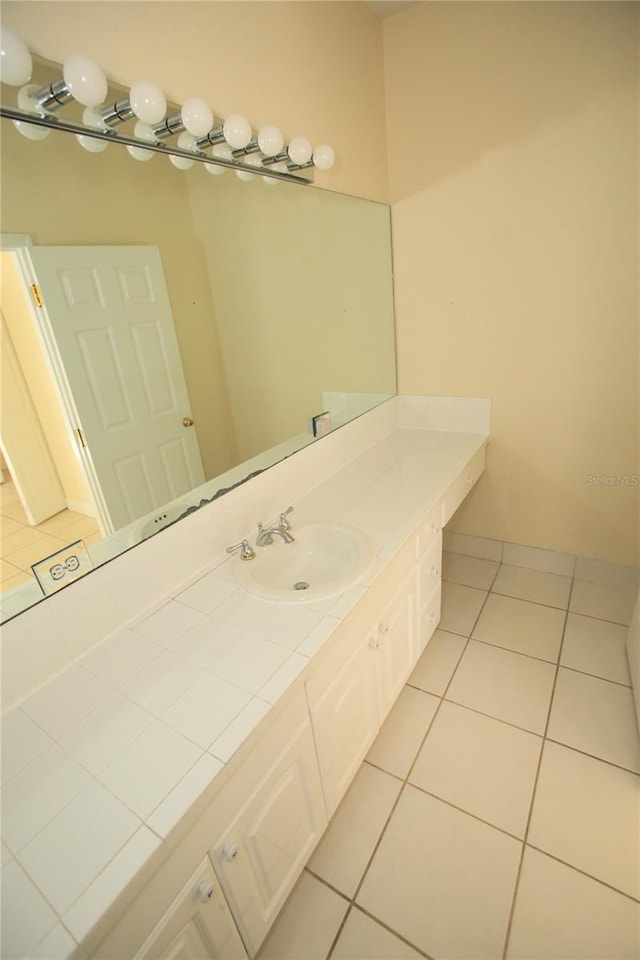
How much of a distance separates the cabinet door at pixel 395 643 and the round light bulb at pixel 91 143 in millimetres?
1422

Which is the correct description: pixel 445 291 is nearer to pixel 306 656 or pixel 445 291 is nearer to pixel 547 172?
pixel 547 172

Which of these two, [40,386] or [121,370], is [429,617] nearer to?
[121,370]

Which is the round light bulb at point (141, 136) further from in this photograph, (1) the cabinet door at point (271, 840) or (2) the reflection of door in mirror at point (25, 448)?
(1) the cabinet door at point (271, 840)

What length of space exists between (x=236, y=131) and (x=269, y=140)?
0.17m

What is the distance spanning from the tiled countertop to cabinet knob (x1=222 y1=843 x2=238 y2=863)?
0.20 metres

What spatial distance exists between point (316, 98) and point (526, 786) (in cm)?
247

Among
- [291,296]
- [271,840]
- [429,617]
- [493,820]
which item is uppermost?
[291,296]

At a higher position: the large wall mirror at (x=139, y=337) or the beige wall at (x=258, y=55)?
the beige wall at (x=258, y=55)

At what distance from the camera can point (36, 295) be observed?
3.22 feet

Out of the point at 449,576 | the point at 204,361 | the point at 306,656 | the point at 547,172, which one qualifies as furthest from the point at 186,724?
the point at 547,172

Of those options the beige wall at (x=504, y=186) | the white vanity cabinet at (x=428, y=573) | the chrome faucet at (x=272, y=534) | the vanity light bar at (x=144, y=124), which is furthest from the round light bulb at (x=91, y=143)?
the white vanity cabinet at (x=428, y=573)

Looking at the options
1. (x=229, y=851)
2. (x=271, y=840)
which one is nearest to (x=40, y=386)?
(x=229, y=851)

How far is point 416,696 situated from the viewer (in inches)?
68.8

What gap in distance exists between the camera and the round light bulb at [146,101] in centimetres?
93
